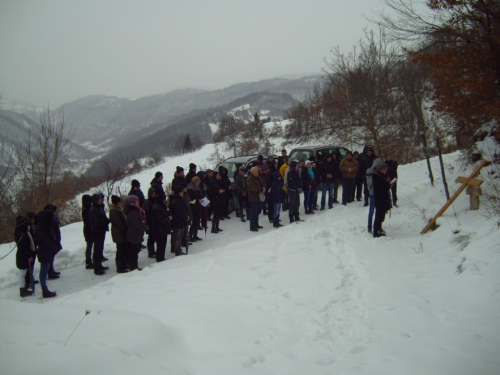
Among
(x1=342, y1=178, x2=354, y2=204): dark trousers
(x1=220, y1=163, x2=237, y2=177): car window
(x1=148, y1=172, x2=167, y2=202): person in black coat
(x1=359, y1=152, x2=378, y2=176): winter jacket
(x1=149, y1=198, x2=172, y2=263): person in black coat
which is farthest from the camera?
(x1=220, y1=163, x2=237, y2=177): car window

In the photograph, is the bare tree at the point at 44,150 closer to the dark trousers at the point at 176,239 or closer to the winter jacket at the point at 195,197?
the winter jacket at the point at 195,197

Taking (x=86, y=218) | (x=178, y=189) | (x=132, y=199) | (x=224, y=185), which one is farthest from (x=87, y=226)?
(x=224, y=185)

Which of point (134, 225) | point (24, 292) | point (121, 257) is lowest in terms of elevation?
point (24, 292)

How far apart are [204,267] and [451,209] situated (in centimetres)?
581

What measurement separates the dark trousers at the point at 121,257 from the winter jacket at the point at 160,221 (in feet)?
2.51

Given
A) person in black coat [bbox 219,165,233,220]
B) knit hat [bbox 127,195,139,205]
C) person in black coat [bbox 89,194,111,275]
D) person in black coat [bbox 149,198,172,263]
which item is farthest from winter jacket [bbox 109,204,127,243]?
person in black coat [bbox 219,165,233,220]

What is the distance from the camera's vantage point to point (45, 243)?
20.7 ft

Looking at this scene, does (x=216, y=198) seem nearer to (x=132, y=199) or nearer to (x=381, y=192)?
(x=132, y=199)

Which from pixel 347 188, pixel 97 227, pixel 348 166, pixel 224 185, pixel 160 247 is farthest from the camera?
pixel 347 188

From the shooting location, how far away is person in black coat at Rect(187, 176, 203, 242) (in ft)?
29.4

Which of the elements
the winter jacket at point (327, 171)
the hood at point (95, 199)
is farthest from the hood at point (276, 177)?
the hood at point (95, 199)

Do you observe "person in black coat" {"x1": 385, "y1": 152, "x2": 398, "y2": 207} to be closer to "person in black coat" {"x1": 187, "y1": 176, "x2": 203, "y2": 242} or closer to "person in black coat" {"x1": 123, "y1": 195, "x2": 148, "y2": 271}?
"person in black coat" {"x1": 187, "y1": 176, "x2": 203, "y2": 242}

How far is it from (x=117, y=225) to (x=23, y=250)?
5.93 ft

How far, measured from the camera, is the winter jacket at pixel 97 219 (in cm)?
712
